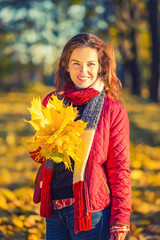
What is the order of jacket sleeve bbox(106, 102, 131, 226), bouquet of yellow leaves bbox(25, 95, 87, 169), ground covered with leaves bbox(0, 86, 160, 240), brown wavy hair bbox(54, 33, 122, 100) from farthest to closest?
ground covered with leaves bbox(0, 86, 160, 240)
brown wavy hair bbox(54, 33, 122, 100)
jacket sleeve bbox(106, 102, 131, 226)
bouquet of yellow leaves bbox(25, 95, 87, 169)

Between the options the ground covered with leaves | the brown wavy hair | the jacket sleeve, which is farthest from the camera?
the ground covered with leaves

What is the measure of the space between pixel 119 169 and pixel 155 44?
10.7 meters

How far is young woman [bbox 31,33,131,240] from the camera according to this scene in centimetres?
194

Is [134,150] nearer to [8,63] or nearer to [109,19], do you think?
[109,19]

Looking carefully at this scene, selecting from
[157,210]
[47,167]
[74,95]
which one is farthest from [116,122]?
[157,210]

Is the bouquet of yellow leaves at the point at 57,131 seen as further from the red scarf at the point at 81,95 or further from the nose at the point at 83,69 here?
the nose at the point at 83,69

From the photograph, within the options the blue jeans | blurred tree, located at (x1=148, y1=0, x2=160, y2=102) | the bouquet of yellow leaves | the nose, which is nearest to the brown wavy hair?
the nose

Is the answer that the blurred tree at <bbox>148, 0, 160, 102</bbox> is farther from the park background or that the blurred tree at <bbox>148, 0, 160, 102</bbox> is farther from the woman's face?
the woman's face

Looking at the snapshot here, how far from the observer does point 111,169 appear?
202 centimetres

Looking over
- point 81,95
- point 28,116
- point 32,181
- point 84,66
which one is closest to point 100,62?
point 84,66

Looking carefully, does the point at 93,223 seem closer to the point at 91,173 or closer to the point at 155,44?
the point at 91,173

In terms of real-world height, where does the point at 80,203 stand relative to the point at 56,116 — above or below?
below

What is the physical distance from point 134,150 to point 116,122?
16.9ft

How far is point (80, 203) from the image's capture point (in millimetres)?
1929
